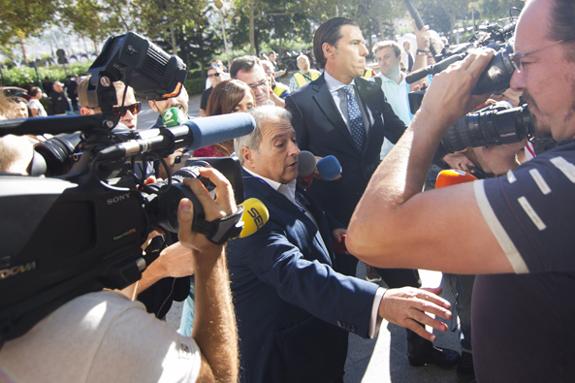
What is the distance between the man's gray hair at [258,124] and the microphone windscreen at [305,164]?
0.67 ft

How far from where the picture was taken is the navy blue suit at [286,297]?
1.64 meters

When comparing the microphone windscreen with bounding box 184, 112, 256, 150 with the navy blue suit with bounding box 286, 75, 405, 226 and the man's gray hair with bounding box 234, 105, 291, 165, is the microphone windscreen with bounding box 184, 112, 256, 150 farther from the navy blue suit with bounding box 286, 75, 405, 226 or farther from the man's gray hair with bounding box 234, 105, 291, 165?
the navy blue suit with bounding box 286, 75, 405, 226

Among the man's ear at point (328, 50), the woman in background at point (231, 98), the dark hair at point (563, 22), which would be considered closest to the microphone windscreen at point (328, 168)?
the woman in background at point (231, 98)

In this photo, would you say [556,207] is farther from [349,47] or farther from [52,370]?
[349,47]

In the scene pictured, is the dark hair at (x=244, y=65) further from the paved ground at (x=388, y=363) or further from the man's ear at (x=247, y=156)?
the paved ground at (x=388, y=363)

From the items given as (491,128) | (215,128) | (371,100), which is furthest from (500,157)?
(215,128)

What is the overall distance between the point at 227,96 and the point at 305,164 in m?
1.10

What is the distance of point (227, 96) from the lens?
3.21 metres

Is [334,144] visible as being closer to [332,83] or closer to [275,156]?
[332,83]

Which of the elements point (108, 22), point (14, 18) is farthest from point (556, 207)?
point (108, 22)

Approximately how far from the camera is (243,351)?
6.10ft

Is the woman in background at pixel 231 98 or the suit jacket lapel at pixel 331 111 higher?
the woman in background at pixel 231 98

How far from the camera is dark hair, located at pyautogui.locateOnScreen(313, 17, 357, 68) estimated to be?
11.4ft

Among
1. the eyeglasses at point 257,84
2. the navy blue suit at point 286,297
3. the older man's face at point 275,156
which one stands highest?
the eyeglasses at point 257,84
